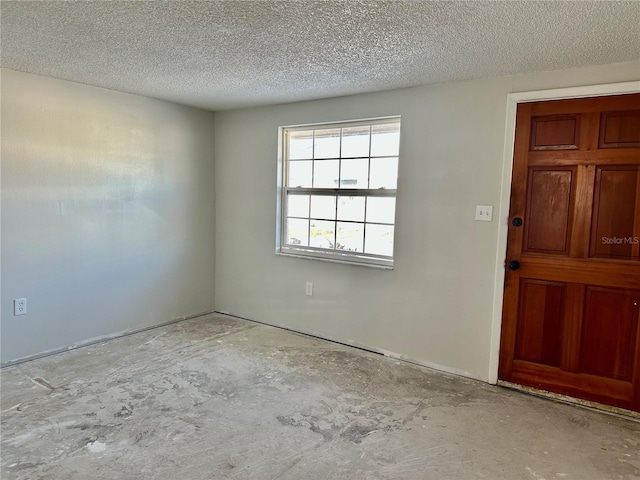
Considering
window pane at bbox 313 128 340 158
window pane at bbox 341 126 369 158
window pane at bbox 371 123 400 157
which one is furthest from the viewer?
window pane at bbox 313 128 340 158

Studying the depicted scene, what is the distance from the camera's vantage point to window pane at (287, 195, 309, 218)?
3.95 meters

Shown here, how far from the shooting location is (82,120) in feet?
10.8

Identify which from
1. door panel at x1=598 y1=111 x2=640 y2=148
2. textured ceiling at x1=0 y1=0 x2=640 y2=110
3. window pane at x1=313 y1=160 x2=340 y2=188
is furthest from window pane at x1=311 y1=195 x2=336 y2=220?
door panel at x1=598 y1=111 x2=640 y2=148

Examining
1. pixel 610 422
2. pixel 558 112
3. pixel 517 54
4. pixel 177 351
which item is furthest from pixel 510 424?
pixel 177 351

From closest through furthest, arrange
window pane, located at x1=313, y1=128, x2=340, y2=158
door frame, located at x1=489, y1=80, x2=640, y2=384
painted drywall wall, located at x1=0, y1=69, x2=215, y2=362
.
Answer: door frame, located at x1=489, y1=80, x2=640, y2=384, painted drywall wall, located at x1=0, y1=69, x2=215, y2=362, window pane, located at x1=313, y1=128, x2=340, y2=158

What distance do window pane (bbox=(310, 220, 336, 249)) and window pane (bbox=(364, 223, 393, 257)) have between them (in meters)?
0.37

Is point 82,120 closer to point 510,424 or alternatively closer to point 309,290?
point 309,290

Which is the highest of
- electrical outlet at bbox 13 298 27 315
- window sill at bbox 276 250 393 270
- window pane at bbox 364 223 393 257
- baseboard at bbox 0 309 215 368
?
window pane at bbox 364 223 393 257

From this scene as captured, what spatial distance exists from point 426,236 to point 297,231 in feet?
4.44

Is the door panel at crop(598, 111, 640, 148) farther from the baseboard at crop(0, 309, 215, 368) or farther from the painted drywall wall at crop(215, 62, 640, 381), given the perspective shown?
Answer: the baseboard at crop(0, 309, 215, 368)

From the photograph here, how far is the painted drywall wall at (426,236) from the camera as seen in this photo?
2.89 metres

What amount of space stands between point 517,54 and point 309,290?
8.10 ft

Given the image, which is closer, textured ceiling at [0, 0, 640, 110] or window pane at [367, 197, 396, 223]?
textured ceiling at [0, 0, 640, 110]

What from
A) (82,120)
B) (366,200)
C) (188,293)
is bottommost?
(188,293)
